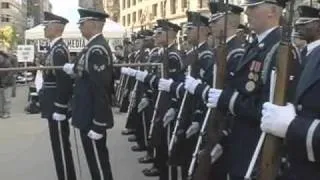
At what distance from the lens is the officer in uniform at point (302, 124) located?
260 centimetres

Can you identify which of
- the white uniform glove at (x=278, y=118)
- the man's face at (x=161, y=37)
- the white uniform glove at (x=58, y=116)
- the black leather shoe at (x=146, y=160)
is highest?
the man's face at (x=161, y=37)

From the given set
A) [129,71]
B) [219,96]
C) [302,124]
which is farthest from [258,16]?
[129,71]

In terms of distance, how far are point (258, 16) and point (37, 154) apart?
659 cm

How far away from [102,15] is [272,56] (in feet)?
9.87

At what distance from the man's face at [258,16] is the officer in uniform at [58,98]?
11.3 feet

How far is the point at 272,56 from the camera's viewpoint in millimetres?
3604

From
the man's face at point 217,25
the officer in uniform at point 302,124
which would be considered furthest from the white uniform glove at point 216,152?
the officer in uniform at point 302,124

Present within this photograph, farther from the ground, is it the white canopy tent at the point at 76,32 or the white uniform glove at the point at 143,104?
the white canopy tent at the point at 76,32

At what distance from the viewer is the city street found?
8.04 meters

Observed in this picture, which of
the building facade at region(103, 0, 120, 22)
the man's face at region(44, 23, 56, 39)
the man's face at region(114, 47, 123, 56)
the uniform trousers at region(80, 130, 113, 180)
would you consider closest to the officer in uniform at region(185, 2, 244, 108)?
the uniform trousers at region(80, 130, 113, 180)

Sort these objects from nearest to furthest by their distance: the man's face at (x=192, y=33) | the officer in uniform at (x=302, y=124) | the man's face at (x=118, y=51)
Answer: the officer in uniform at (x=302, y=124)
the man's face at (x=192, y=33)
the man's face at (x=118, y=51)

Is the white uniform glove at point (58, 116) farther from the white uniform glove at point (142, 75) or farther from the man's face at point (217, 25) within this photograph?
the man's face at point (217, 25)

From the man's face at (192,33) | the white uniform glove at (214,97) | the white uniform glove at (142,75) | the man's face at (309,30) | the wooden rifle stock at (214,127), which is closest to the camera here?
the white uniform glove at (214,97)

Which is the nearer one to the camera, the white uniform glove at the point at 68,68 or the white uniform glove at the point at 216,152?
the white uniform glove at the point at 216,152
